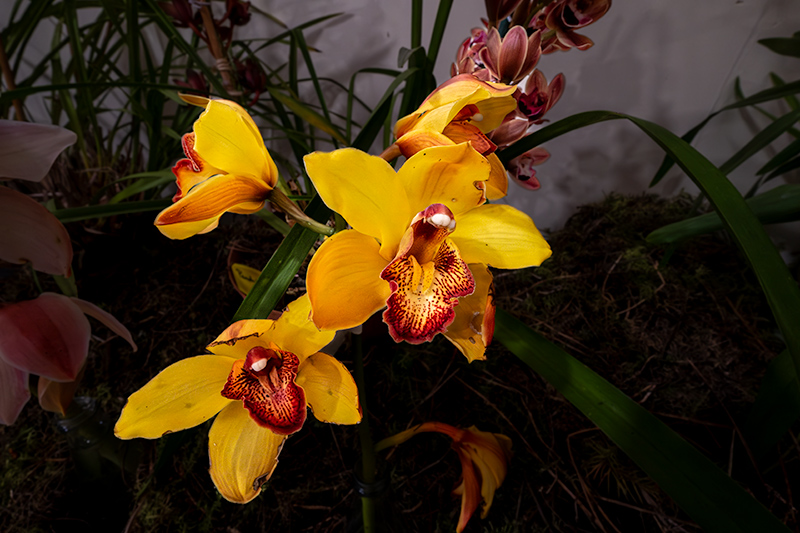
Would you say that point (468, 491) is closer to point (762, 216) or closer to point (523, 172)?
point (523, 172)

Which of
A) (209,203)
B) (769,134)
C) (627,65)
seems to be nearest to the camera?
(209,203)

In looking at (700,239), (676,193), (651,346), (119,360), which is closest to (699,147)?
(676,193)

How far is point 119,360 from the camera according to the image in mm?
705

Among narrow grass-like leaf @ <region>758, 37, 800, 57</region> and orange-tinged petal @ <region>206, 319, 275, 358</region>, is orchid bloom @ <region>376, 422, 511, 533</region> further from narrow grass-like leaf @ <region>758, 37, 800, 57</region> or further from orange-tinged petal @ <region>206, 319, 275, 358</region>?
narrow grass-like leaf @ <region>758, 37, 800, 57</region>

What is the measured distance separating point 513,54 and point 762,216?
16.5 inches

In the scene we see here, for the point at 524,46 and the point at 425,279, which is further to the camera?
the point at 524,46

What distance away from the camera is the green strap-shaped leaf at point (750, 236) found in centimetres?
26

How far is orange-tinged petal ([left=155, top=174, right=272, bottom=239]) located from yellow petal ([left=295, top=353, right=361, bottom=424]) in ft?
0.39

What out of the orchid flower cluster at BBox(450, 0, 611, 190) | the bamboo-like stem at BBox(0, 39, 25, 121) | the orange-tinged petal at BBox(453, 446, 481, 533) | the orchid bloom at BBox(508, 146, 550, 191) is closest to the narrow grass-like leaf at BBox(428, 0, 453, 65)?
the orchid flower cluster at BBox(450, 0, 611, 190)

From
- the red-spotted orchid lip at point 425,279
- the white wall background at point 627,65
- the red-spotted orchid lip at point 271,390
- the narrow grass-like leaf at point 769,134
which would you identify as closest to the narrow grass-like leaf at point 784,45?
the white wall background at point 627,65

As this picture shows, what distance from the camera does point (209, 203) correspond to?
0.79ft

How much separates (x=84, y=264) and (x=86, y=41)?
0.43 meters

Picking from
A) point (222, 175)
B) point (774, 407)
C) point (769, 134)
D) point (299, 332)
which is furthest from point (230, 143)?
point (769, 134)

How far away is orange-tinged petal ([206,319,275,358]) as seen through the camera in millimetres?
244
